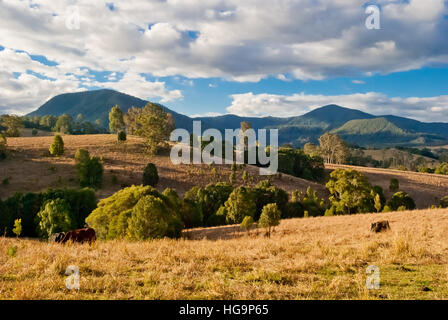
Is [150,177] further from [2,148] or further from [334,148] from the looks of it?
[334,148]

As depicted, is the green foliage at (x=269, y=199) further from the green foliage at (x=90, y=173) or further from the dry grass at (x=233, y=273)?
the dry grass at (x=233, y=273)

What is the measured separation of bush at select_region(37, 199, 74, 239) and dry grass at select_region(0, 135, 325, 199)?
1685cm

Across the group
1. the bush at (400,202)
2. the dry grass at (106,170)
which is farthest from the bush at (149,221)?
the bush at (400,202)

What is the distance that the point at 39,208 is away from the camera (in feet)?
144

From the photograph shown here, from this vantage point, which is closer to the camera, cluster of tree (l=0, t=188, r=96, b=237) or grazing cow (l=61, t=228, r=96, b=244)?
grazing cow (l=61, t=228, r=96, b=244)

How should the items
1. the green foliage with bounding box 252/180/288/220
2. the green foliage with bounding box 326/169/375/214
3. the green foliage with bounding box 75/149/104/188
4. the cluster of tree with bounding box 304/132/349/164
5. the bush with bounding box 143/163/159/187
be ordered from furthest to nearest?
the cluster of tree with bounding box 304/132/349/164 → the bush with bounding box 143/163/159/187 → the green foliage with bounding box 75/149/104/188 → the green foliage with bounding box 252/180/288/220 → the green foliage with bounding box 326/169/375/214

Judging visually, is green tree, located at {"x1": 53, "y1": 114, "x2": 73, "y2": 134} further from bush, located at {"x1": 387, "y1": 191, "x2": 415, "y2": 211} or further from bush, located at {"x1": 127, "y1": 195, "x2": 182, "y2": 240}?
bush, located at {"x1": 387, "y1": 191, "x2": 415, "y2": 211}

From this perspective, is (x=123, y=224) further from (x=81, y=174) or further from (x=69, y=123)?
(x=69, y=123)

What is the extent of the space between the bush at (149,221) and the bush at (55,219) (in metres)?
15.5

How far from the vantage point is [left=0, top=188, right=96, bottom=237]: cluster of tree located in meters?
39.8

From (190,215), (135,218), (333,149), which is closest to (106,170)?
(190,215)

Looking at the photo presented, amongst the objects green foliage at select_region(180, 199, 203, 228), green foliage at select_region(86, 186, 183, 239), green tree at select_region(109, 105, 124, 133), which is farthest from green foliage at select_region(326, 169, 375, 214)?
green tree at select_region(109, 105, 124, 133)

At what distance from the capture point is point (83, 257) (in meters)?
9.59

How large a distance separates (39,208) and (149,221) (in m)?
28.7
